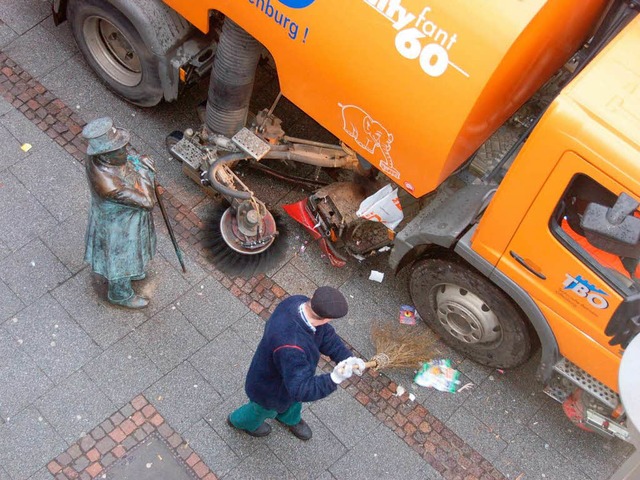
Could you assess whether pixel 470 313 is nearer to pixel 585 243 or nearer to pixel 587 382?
pixel 587 382

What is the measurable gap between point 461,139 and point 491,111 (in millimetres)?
263

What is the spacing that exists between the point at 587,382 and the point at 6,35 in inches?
234

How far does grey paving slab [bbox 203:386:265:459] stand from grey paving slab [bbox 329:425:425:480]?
60 centimetres

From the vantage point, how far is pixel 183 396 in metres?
5.60

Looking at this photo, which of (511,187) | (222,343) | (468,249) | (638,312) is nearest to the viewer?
(638,312)

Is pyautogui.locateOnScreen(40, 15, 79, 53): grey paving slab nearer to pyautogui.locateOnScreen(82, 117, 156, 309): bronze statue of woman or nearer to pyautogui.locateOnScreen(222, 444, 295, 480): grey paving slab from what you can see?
pyautogui.locateOnScreen(82, 117, 156, 309): bronze statue of woman

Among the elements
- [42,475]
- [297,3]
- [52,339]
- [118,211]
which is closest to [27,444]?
[42,475]

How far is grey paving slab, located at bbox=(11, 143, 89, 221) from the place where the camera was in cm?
634

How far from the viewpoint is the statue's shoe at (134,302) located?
19.1 ft

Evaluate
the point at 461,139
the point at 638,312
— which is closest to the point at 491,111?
the point at 461,139

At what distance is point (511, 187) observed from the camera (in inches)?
181

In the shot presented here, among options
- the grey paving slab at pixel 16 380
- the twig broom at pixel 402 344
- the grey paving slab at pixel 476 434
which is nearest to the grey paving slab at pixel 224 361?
the twig broom at pixel 402 344

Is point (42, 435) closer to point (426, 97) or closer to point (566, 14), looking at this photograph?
point (426, 97)

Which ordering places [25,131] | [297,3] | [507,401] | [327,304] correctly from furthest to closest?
[25,131], [507,401], [297,3], [327,304]
